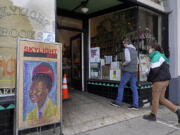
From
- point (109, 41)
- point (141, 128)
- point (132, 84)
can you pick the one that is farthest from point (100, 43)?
point (141, 128)

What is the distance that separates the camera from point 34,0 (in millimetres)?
3549

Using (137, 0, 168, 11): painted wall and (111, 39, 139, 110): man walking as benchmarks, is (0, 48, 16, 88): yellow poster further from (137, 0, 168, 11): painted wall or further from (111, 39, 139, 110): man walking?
(137, 0, 168, 11): painted wall

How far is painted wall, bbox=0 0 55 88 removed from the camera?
10.6ft

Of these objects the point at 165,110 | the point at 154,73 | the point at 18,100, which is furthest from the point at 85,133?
the point at 165,110

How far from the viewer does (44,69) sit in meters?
3.25

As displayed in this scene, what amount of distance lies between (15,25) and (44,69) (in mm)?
906

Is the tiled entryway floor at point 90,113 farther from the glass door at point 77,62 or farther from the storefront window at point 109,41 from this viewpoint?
the glass door at point 77,62

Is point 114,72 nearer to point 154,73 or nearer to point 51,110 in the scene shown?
point 154,73

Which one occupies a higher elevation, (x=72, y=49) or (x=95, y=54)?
(x=72, y=49)

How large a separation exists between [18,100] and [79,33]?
4850 mm

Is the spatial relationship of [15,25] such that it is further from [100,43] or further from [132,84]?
[100,43]

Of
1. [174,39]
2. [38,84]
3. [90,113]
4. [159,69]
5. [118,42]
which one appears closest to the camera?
[38,84]

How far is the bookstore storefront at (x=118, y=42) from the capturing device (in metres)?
5.96

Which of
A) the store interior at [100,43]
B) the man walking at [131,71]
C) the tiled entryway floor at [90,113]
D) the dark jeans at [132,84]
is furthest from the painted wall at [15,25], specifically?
the dark jeans at [132,84]
